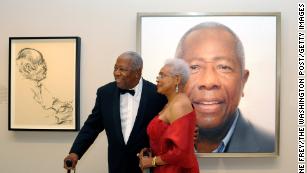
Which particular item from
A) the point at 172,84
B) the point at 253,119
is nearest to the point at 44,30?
the point at 172,84

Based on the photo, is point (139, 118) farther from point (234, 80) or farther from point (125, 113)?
point (234, 80)

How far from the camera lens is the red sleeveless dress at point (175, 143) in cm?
172

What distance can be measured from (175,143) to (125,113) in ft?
1.73

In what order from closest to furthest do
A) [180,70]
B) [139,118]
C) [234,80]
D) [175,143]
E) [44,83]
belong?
[175,143], [180,70], [139,118], [234,80], [44,83]

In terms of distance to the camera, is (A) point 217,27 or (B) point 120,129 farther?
(A) point 217,27

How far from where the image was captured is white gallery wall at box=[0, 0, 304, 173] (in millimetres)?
2834

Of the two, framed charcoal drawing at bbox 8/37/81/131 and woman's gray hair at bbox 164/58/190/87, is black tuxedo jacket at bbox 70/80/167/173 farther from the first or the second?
framed charcoal drawing at bbox 8/37/81/131

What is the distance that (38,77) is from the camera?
292 cm

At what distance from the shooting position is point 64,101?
289cm

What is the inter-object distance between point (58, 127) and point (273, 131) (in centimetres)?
167

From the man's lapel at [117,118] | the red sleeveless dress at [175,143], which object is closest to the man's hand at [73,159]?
the man's lapel at [117,118]

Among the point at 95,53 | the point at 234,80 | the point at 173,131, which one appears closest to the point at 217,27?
the point at 234,80

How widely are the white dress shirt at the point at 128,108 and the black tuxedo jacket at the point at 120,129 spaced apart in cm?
4

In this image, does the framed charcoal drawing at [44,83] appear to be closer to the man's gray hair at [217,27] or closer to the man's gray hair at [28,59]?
the man's gray hair at [28,59]
